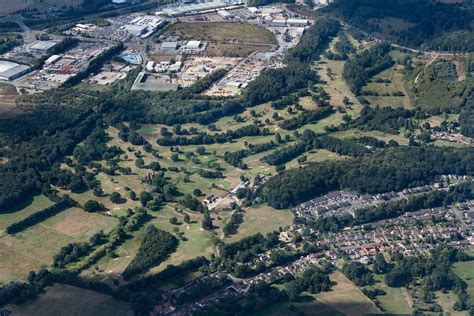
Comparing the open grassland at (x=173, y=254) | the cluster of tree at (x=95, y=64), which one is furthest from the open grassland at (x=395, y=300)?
the cluster of tree at (x=95, y=64)

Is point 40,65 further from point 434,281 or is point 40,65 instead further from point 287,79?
point 434,281

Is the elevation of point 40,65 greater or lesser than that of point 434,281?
greater

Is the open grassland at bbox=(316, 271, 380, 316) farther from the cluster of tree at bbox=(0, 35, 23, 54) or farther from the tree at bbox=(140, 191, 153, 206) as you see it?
the cluster of tree at bbox=(0, 35, 23, 54)

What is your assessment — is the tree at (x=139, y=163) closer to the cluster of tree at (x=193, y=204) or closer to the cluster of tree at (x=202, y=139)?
the cluster of tree at (x=202, y=139)

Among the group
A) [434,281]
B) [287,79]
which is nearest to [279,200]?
[434,281]

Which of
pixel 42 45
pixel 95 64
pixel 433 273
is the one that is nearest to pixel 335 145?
pixel 433 273

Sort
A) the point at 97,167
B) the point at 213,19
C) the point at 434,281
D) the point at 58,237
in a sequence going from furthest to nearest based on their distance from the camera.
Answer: the point at 213,19 → the point at 97,167 → the point at 58,237 → the point at 434,281
